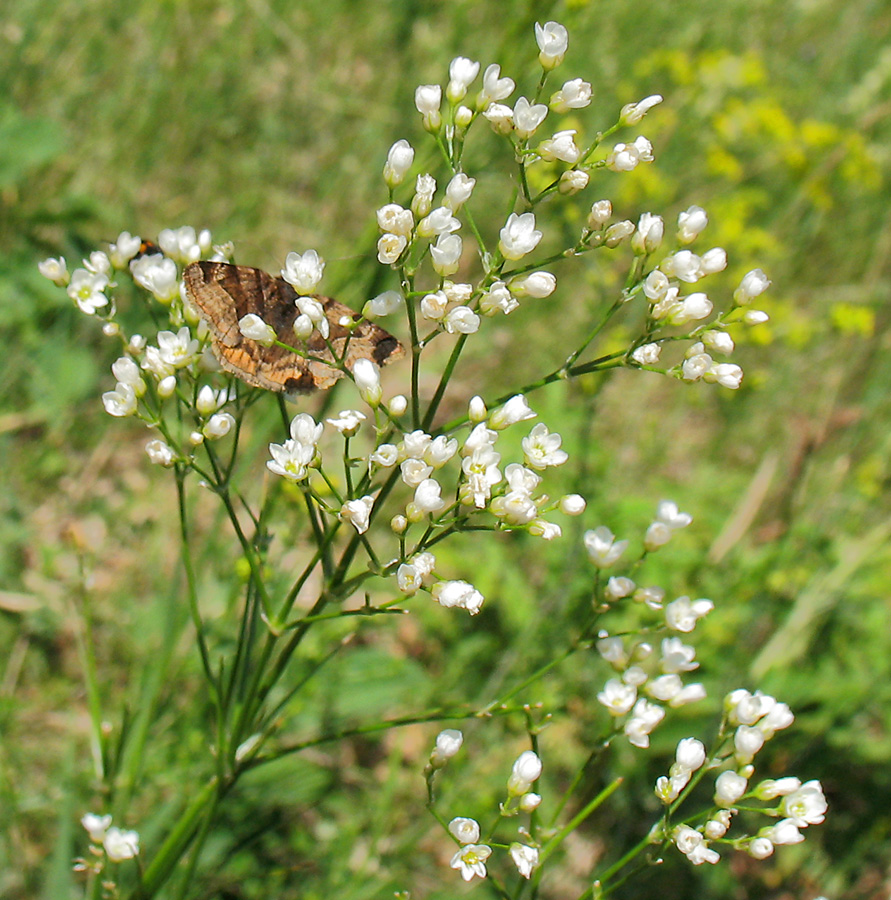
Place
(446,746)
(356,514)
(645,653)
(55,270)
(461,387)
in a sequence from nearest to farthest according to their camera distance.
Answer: (356,514) < (446,746) < (55,270) < (645,653) < (461,387)

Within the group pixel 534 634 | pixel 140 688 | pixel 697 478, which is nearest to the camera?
pixel 140 688

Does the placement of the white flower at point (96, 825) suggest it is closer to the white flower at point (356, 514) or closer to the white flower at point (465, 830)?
the white flower at point (465, 830)

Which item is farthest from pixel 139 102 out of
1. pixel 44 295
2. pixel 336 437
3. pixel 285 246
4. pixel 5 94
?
pixel 336 437

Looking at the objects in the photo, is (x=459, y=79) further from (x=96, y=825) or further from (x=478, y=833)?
(x=96, y=825)

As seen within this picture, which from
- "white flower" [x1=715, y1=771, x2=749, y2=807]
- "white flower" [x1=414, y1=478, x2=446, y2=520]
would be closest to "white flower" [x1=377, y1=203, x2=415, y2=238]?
"white flower" [x1=414, y1=478, x2=446, y2=520]

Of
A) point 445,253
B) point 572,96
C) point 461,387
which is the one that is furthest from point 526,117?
point 461,387

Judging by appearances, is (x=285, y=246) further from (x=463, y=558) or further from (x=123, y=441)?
(x=463, y=558)

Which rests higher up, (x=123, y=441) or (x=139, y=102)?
(x=139, y=102)
